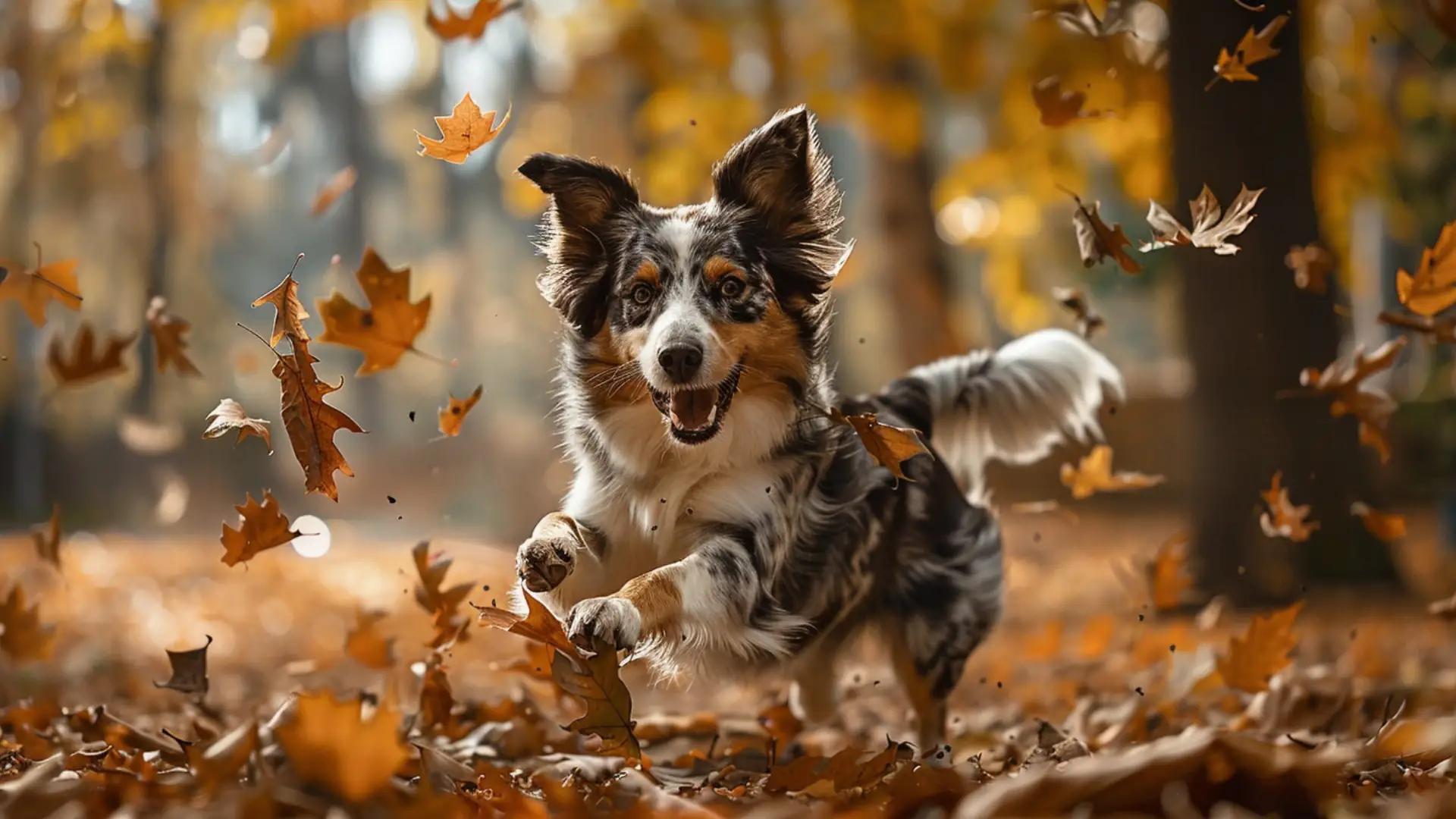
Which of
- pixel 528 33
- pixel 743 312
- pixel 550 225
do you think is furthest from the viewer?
pixel 528 33

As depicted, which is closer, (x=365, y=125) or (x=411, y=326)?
(x=411, y=326)

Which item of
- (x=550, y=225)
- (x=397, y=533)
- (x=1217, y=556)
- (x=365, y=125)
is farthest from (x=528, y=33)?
(x=365, y=125)

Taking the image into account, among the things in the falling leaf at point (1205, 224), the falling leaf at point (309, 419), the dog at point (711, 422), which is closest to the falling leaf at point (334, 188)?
the dog at point (711, 422)

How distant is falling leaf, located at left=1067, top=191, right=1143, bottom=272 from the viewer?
3246 millimetres

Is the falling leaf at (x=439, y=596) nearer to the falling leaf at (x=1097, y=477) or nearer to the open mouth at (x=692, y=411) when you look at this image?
the open mouth at (x=692, y=411)

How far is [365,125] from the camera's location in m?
28.5

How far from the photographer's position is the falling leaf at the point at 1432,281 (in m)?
3.28

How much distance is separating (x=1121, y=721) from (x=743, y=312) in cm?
190

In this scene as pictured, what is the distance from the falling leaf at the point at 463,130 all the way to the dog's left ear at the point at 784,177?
0.68 m

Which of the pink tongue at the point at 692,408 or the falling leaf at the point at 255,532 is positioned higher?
the pink tongue at the point at 692,408

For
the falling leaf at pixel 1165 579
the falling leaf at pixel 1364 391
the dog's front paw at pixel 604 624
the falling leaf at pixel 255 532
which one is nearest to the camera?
the dog's front paw at pixel 604 624

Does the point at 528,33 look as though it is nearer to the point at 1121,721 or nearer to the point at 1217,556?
the point at 1217,556

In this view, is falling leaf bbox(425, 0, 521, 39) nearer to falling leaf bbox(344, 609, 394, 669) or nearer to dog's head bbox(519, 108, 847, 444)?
dog's head bbox(519, 108, 847, 444)

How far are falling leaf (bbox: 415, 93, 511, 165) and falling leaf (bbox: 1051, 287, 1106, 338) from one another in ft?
6.34
